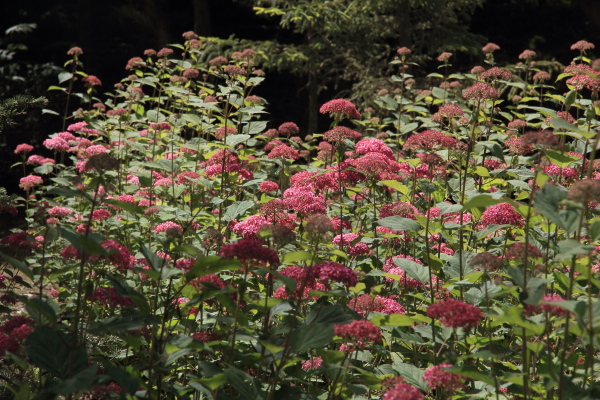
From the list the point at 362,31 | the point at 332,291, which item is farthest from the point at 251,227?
the point at 362,31

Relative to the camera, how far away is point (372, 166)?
112 inches

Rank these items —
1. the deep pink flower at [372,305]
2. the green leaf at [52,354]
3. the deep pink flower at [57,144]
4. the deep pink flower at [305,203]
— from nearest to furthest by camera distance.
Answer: the green leaf at [52,354], the deep pink flower at [372,305], the deep pink flower at [305,203], the deep pink flower at [57,144]

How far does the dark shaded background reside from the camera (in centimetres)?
1069

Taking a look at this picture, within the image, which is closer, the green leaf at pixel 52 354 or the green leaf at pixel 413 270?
the green leaf at pixel 52 354

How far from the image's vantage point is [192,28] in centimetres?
1245

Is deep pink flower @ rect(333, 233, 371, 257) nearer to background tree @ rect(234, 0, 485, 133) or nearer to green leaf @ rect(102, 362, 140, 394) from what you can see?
green leaf @ rect(102, 362, 140, 394)

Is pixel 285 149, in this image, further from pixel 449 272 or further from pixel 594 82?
pixel 594 82

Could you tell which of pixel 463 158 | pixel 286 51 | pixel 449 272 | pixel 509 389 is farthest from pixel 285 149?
pixel 286 51

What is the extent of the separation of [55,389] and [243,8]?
36.9 ft

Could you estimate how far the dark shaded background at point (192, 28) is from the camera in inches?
421

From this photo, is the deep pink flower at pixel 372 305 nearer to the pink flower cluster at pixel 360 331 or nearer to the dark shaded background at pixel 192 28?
the pink flower cluster at pixel 360 331

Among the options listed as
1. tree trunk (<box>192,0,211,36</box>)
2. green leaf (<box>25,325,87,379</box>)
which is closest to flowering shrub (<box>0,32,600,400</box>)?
green leaf (<box>25,325,87,379</box>)

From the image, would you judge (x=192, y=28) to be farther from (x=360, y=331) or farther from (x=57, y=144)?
(x=360, y=331)

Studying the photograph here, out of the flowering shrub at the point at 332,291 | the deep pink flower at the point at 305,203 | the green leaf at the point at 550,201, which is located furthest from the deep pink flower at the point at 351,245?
the green leaf at the point at 550,201
